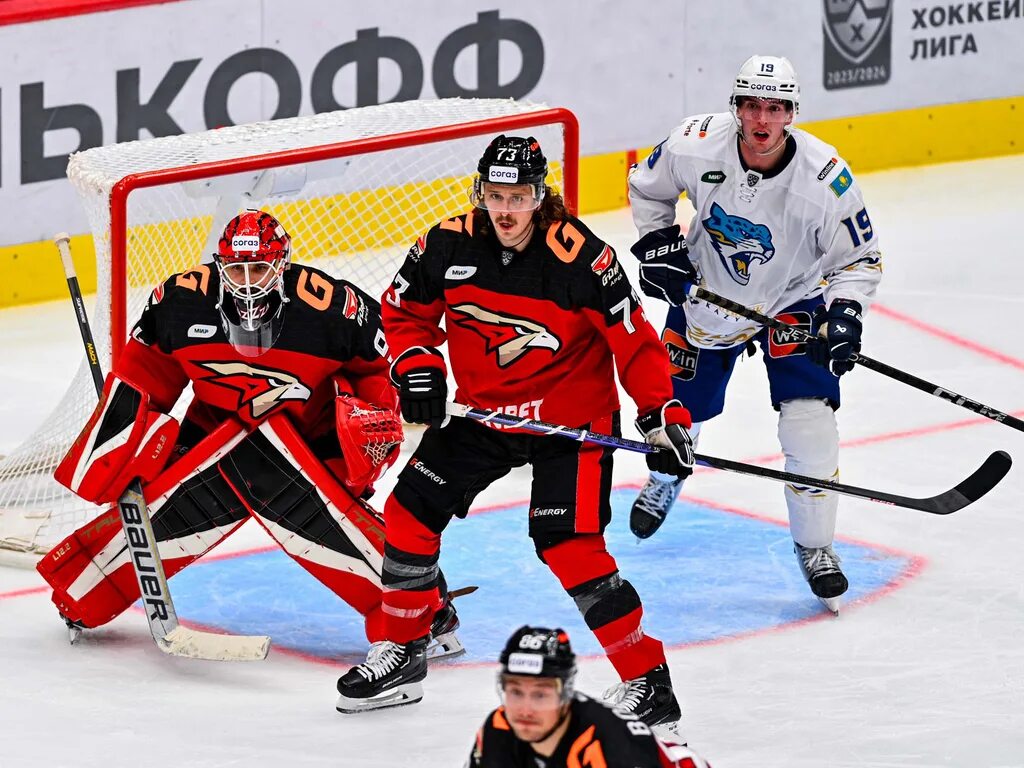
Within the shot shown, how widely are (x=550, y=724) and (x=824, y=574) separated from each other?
2000mm

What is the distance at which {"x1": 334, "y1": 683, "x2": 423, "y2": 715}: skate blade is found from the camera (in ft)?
13.7

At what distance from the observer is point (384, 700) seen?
4195 millimetres

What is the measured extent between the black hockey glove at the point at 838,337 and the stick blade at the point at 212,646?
1388mm

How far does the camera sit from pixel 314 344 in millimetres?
4383

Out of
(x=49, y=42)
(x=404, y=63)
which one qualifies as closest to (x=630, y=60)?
(x=404, y=63)

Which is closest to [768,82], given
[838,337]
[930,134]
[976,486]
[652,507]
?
[838,337]

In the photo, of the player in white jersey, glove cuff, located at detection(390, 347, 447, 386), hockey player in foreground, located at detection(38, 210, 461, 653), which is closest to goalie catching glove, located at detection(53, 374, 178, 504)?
hockey player in foreground, located at detection(38, 210, 461, 653)

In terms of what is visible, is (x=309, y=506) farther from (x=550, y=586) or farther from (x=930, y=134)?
(x=930, y=134)

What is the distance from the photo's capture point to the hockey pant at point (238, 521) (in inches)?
176

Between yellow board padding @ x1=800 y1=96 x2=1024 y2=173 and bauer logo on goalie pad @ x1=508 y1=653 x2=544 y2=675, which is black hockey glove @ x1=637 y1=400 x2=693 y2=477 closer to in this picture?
bauer logo on goalie pad @ x1=508 y1=653 x2=544 y2=675

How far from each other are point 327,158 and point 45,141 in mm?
1971

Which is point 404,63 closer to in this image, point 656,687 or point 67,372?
point 67,372

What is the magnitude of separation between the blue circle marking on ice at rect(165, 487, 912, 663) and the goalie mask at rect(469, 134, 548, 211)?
111cm

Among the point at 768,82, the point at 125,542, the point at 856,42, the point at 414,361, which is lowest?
the point at 125,542
